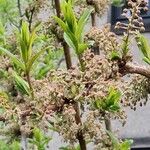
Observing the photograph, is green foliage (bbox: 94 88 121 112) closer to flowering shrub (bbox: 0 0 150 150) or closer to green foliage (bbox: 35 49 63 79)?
flowering shrub (bbox: 0 0 150 150)

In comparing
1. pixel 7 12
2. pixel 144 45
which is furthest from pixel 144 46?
pixel 7 12

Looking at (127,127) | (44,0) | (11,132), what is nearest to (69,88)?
(11,132)

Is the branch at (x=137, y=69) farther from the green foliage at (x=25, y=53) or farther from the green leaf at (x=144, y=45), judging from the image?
the green foliage at (x=25, y=53)

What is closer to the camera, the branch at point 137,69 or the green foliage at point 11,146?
the branch at point 137,69

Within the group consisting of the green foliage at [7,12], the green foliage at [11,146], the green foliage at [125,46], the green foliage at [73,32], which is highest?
the green foliage at [7,12]

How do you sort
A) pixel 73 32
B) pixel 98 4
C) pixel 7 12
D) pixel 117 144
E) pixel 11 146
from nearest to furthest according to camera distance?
pixel 73 32, pixel 117 144, pixel 98 4, pixel 11 146, pixel 7 12

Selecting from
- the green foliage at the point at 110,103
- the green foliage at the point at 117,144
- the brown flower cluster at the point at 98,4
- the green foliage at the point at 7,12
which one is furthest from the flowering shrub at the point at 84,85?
the green foliage at the point at 7,12

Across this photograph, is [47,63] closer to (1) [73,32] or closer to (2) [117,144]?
(2) [117,144]

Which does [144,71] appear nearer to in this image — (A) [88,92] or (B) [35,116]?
(A) [88,92]

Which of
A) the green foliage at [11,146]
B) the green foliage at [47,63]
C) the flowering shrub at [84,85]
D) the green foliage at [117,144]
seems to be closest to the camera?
the flowering shrub at [84,85]

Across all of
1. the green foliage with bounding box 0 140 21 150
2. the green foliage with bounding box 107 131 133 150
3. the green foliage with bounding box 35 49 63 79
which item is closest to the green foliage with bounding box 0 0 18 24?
the green foliage with bounding box 35 49 63 79
